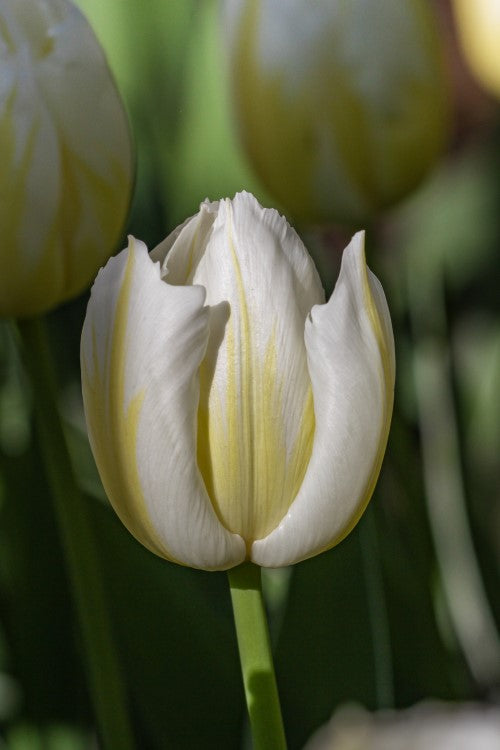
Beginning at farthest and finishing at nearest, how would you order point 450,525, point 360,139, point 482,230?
point 482,230
point 450,525
point 360,139

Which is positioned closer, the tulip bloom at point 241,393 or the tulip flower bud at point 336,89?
the tulip bloom at point 241,393

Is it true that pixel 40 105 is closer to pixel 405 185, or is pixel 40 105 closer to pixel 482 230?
pixel 405 185

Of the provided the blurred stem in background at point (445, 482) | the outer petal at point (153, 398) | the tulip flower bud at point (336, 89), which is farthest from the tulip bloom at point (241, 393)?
the blurred stem in background at point (445, 482)

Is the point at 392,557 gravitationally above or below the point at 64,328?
below

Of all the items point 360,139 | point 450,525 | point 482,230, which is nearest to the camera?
point 360,139

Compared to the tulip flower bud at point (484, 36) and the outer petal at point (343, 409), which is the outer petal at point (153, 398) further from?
the tulip flower bud at point (484, 36)

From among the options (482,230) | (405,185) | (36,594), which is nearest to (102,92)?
(405,185)

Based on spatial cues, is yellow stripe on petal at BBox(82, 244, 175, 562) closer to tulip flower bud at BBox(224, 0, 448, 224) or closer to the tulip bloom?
the tulip bloom
